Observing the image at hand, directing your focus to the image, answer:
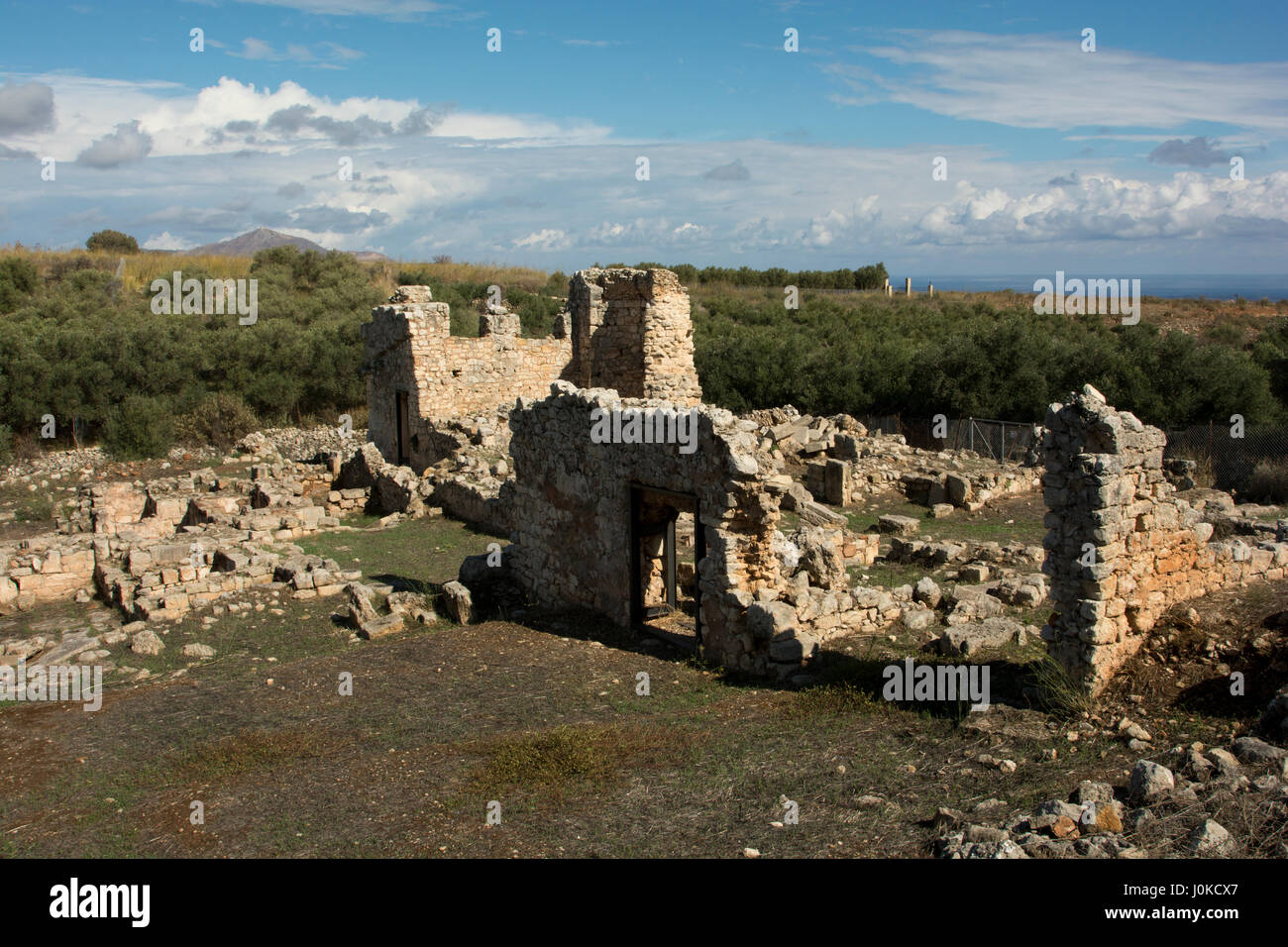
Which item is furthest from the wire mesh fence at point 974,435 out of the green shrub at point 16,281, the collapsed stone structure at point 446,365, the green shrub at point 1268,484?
the green shrub at point 16,281

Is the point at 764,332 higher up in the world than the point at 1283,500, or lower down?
higher up

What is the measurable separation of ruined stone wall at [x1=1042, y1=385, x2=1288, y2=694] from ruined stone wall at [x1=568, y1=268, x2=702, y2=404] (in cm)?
941

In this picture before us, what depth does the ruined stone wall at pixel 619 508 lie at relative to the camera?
9.61 m

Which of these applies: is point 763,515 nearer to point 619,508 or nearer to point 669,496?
point 669,496

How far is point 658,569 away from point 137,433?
2252cm

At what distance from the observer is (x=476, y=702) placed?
9453 mm

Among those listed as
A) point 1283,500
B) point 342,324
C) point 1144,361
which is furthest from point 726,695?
point 342,324

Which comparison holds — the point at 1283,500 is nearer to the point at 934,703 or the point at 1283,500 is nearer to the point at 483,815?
the point at 934,703

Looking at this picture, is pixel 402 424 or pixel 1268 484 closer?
pixel 1268 484

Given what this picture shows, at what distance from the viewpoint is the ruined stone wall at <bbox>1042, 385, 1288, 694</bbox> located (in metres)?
7.45

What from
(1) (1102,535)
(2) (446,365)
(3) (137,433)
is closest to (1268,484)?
(1) (1102,535)

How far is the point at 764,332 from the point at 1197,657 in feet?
97.0

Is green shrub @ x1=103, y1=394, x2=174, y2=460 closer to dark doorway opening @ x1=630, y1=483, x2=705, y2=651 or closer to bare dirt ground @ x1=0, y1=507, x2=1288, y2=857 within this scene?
bare dirt ground @ x1=0, y1=507, x2=1288, y2=857

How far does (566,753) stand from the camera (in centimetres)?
777
